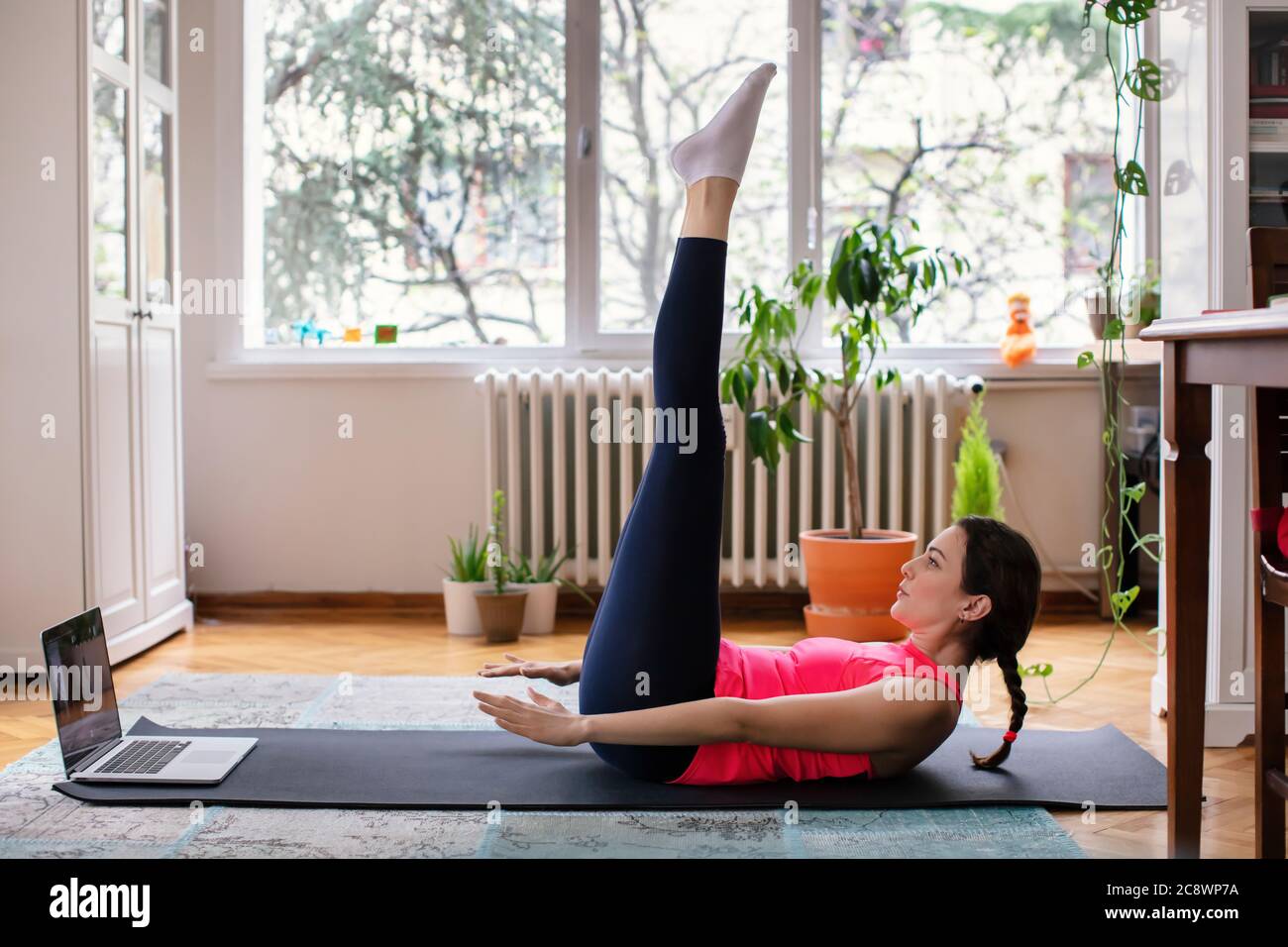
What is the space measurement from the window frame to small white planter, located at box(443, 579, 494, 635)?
2.46 ft

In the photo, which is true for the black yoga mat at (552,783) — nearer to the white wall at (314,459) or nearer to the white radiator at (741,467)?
the white radiator at (741,467)

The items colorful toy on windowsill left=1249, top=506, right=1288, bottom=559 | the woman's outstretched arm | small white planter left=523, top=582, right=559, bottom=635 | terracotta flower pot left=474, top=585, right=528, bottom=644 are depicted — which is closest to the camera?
colorful toy on windowsill left=1249, top=506, right=1288, bottom=559

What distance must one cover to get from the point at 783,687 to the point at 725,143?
958mm

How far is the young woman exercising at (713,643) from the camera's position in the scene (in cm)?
206

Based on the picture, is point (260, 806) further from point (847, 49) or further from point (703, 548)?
point (847, 49)

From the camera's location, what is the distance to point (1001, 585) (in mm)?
2062

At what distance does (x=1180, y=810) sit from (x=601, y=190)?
2.90 m

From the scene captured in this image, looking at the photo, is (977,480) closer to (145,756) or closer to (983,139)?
(983,139)

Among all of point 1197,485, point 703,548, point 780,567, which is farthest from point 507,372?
point 1197,485

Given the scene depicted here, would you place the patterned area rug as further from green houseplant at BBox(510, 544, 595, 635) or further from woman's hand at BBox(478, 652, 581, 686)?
green houseplant at BBox(510, 544, 595, 635)

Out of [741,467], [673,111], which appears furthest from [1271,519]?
[673,111]

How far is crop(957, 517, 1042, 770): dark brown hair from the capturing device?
2066 mm

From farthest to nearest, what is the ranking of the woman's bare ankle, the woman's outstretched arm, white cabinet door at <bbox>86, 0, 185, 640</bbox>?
white cabinet door at <bbox>86, 0, 185, 640</bbox>
the woman's bare ankle
the woman's outstretched arm

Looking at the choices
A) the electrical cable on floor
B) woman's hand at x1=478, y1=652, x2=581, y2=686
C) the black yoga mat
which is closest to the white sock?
woman's hand at x1=478, y1=652, x2=581, y2=686
